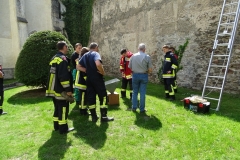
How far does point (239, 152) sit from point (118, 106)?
3.55m

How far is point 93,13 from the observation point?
1716 centimetres

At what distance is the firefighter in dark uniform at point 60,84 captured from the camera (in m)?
4.20

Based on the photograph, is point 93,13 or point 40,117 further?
point 93,13

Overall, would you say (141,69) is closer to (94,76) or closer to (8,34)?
(94,76)

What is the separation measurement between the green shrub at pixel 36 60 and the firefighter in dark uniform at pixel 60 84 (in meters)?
4.46

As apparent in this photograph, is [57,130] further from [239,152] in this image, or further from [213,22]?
[213,22]

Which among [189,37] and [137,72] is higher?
[189,37]

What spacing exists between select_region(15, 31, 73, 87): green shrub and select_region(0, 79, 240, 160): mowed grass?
2.77m

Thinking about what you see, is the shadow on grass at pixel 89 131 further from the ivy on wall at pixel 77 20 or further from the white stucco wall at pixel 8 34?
the ivy on wall at pixel 77 20

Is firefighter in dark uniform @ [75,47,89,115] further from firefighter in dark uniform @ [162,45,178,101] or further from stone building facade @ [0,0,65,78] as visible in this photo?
stone building facade @ [0,0,65,78]

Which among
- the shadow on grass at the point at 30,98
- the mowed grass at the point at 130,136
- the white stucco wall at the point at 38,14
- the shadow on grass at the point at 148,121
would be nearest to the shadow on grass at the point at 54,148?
the mowed grass at the point at 130,136

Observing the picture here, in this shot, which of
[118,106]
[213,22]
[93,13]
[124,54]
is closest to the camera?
[118,106]

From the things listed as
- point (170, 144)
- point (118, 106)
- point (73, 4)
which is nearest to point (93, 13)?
point (73, 4)

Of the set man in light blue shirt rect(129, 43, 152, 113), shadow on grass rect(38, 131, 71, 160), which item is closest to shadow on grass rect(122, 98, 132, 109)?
man in light blue shirt rect(129, 43, 152, 113)
